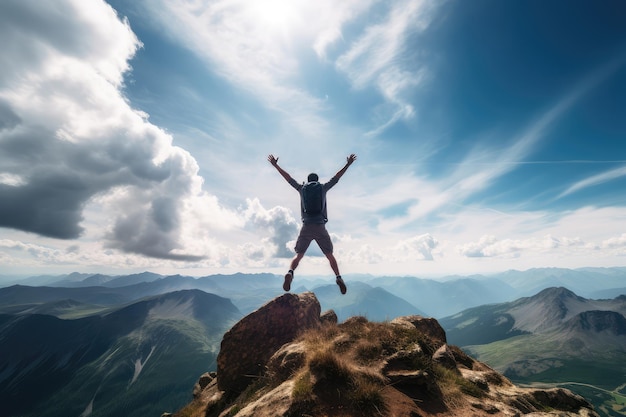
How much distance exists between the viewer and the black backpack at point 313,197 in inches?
485

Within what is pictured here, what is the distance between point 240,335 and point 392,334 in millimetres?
8587

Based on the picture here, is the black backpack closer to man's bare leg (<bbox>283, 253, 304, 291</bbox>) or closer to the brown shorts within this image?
the brown shorts

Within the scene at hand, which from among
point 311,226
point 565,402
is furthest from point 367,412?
point 565,402

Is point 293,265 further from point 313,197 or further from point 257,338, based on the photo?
point 257,338

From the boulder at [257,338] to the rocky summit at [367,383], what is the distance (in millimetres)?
52

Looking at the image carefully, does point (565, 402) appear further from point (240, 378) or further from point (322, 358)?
point (240, 378)

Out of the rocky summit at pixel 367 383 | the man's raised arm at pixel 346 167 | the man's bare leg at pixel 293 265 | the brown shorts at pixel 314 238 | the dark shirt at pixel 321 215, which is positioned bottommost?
the rocky summit at pixel 367 383

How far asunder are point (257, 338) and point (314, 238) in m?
6.68

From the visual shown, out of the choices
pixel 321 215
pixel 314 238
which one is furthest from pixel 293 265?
pixel 321 215

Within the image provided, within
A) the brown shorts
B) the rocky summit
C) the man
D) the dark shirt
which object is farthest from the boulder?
the dark shirt

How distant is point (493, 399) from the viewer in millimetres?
9734

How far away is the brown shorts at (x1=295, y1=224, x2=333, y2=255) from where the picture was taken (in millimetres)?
12781

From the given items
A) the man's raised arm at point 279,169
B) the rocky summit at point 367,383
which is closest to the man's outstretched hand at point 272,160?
the man's raised arm at point 279,169

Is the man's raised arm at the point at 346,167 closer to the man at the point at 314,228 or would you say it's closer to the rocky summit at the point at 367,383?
the man at the point at 314,228
